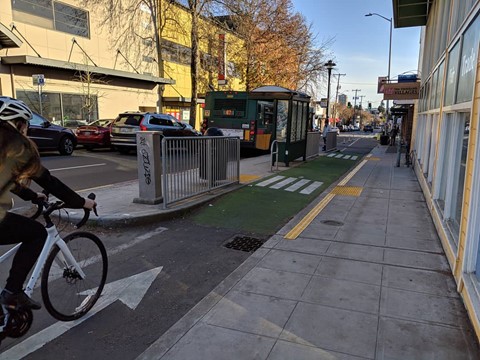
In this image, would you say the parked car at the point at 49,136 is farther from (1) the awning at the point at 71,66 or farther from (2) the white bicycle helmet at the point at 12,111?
(2) the white bicycle helmet at the point at 12,111

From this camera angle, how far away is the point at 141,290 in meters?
3.99

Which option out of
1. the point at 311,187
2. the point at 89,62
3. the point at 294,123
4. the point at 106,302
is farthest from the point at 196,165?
the point at 89,62

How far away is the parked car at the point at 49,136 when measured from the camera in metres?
13.7

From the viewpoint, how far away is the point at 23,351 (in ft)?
9.64

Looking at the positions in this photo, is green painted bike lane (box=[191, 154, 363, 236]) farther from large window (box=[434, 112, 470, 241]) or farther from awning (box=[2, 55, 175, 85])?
awning (box=[2, 55, 175, 85])

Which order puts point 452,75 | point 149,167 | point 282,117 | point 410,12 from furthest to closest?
point 410,12 → point 282,117 → point 149,167 → point 452,75

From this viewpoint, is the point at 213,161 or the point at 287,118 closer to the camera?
the point at 213,161

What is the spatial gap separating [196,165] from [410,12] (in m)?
12.1

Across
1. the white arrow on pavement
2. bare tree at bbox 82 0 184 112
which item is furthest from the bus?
the white arrow on pavement

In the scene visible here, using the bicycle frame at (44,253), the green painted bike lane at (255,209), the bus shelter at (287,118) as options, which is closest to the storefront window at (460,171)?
the green painted bike lane at (255,209)

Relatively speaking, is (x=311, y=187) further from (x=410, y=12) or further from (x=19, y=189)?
(x=410, y=12)

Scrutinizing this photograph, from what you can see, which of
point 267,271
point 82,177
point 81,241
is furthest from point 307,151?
point 81,241

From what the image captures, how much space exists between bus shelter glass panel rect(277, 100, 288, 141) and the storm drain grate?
8759 millimetres

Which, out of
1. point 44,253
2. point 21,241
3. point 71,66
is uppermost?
point 71,66
